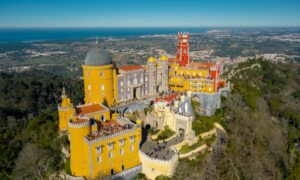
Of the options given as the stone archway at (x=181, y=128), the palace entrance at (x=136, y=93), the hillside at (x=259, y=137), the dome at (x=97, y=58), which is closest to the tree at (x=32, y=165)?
the dome at (x=97, y=58)

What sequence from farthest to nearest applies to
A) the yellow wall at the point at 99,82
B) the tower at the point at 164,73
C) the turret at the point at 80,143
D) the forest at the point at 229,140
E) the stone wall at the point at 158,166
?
the tower at the point at 164,73, the yellow wall at the point at 99,82, the forest at the point at 229,140, the stone wall at the point at 158,166, the turret at the point at 80,143

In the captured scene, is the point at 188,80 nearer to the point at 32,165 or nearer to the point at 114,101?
the point at 114,101

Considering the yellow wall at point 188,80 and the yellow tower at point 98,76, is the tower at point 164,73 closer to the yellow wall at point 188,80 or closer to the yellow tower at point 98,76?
the yellow wall at point 188,80

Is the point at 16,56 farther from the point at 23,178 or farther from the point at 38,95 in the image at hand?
the point at 23,178

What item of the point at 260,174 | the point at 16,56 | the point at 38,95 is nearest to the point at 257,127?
the point at 260,174

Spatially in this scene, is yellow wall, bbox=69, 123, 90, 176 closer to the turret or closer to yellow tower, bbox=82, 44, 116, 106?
the turret

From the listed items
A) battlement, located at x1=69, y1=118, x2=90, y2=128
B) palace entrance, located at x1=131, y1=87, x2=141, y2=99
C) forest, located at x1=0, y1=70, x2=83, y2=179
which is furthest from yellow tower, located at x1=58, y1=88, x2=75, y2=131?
palace entrance, located at x1=131, y1=87, x2=141, y2=99

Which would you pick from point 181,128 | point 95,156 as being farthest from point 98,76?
point 95,156
